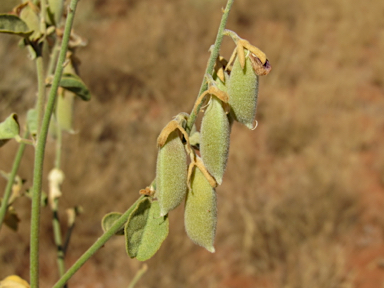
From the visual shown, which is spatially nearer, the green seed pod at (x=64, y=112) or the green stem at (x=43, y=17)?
the green stem at (x=43, y=17)

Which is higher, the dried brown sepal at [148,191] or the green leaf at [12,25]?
the green leaf at [12,25]

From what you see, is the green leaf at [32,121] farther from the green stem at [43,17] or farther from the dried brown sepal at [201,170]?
the dried brown sepal at [201,170]

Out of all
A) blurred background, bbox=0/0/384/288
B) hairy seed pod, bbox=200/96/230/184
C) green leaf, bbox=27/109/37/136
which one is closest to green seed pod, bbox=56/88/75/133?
green leaf, bbox=27/109/37/136

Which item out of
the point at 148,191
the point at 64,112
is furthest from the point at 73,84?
the point at 148,191

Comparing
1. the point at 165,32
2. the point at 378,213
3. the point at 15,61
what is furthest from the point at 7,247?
the point at 165,32

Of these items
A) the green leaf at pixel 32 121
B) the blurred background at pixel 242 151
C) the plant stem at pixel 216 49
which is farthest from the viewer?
the blurred background at pixel 242 151

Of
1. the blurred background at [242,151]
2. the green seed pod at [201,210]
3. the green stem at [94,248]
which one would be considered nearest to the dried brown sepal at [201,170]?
the green seed pod at [201,210]

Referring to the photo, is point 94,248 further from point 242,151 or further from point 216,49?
point 242,151
